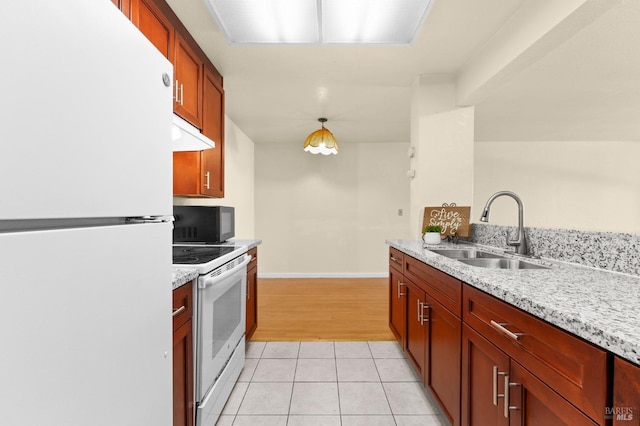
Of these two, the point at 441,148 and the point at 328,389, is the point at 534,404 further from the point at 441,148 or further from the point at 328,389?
the point at 441,148

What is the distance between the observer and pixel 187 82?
209 cm

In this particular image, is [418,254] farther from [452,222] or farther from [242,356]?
[242,356]

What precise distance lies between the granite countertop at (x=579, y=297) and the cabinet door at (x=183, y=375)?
116 cm

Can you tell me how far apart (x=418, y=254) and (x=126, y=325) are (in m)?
1.57

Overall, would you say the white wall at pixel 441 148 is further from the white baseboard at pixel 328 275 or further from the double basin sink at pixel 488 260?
the white baseboard at pixel 328 275

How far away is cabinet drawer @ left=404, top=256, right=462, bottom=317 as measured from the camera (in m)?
1.37

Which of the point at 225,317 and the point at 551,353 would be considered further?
the point at 225,317

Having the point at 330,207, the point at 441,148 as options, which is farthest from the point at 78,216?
the point at 330,207

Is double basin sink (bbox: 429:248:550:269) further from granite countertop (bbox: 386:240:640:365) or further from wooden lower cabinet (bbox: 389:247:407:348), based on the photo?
wooden lower cabinet (bbox: 389:247:407:348)

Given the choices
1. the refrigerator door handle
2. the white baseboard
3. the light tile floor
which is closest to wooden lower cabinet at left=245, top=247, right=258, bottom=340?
the light tile floor

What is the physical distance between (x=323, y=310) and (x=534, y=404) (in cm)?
286

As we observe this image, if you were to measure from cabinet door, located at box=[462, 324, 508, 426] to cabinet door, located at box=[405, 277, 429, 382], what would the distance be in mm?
506

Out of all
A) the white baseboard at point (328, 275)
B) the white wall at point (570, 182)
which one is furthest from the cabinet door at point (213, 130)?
the white wall at point (570, 182)

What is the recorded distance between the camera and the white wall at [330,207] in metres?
5.34
